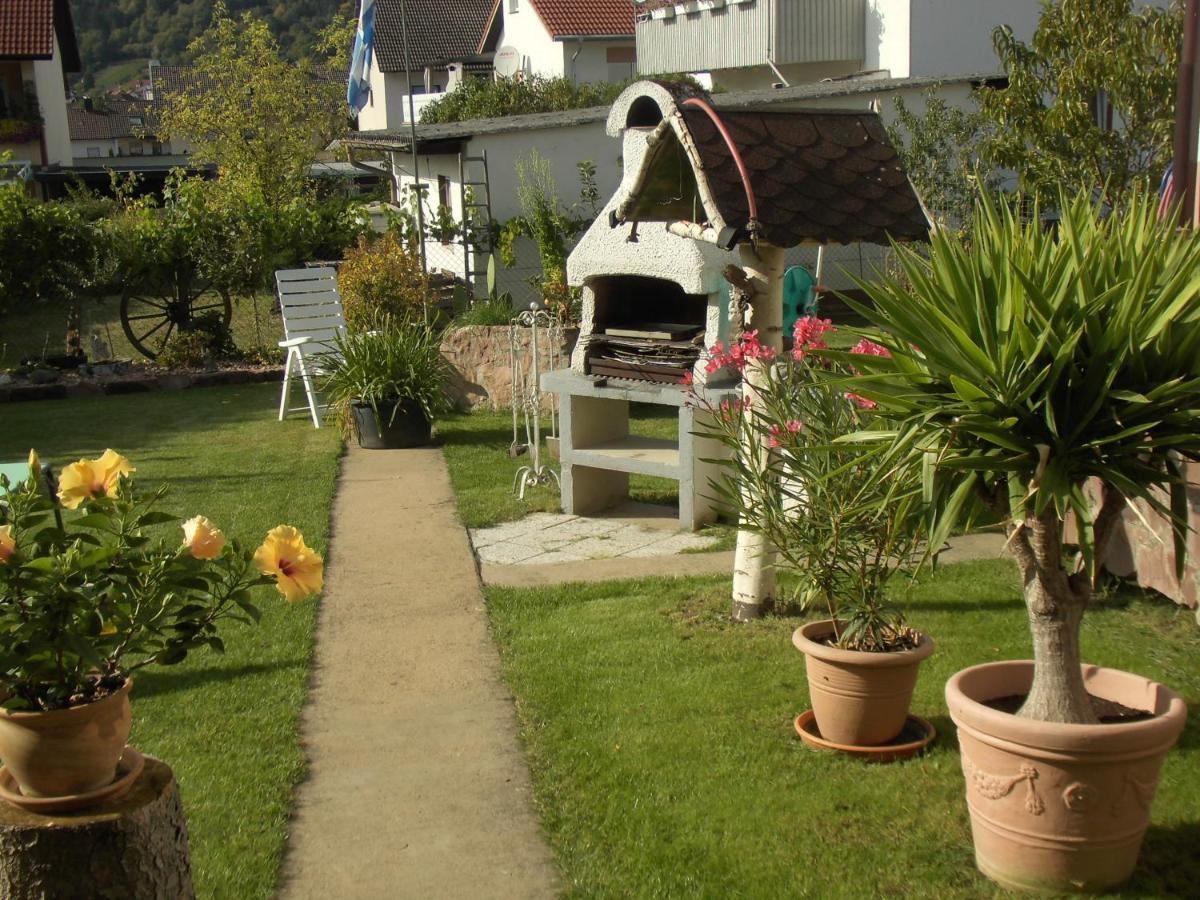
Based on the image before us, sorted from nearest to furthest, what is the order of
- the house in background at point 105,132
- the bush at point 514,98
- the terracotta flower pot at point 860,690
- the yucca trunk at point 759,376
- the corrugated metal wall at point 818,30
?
1. the terracotta flower pot at point 860,690
2. the yucca trunk at point 759,376
3. the corrugated metal wall at point 818,30
4. the bush at point 514,98
5. the house in background at point 105,132

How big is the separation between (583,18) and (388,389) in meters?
30.0

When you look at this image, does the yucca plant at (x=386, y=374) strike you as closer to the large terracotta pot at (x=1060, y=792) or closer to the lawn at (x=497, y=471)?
the lawn at (x=497, y=471)

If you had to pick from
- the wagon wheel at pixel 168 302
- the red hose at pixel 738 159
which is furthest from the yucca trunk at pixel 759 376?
the wagon wheel at pixel 168 302

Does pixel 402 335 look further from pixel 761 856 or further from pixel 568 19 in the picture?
pixel 568 19

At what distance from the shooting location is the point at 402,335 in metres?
11.1

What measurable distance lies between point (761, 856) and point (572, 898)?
0.58 metres

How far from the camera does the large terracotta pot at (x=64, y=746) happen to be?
296cm

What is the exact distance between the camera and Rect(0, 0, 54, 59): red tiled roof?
123 feet

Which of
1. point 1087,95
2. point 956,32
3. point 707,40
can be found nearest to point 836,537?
point 1087,95

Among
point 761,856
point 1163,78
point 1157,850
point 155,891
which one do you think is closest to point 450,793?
point 761,856

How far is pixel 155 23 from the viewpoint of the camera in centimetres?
9350

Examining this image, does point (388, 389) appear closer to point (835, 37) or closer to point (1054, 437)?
point (1054, 437)

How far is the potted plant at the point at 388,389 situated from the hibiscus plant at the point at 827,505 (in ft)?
18.9

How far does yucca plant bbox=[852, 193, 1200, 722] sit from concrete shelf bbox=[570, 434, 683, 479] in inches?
162
